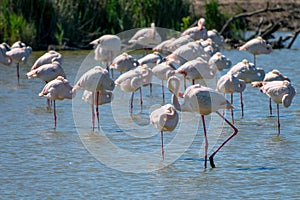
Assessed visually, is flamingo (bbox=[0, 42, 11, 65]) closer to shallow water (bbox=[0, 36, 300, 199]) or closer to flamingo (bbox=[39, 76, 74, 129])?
shallow water (bbox=[0, 36, 300, 199])

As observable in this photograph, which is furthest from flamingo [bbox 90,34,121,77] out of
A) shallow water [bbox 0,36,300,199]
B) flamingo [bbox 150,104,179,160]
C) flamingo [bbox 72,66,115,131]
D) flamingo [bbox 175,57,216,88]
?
flamingo [bbox 150,104,179,160]

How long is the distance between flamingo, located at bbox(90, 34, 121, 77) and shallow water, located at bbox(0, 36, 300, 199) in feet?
7.26

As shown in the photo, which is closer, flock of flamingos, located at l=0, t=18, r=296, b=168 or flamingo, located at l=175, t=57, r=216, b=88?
flock of flamingos, located at l=0, t=18, r=296, b=168

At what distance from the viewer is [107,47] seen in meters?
13.8

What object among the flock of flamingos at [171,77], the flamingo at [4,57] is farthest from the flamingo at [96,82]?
the flamingo at [4,57]

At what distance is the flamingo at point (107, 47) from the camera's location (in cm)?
1380

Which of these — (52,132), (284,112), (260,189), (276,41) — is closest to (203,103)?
(260,189)

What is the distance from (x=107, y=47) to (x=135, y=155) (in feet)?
19.5

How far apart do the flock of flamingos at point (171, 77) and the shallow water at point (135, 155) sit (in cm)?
26

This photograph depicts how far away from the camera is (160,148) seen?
27.6ft

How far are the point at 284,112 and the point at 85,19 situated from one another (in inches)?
375

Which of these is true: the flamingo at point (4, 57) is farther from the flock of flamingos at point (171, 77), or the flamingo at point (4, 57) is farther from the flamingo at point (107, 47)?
the flamingo at point (107, 47)

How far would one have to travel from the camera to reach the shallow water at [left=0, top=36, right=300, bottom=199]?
6641 mm

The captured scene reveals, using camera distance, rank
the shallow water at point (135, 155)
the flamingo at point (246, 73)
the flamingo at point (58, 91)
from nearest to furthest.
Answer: the shallow water at point (135, 155) → the flamingo at point (58, 91) → the flamingo at point (246, 73)
